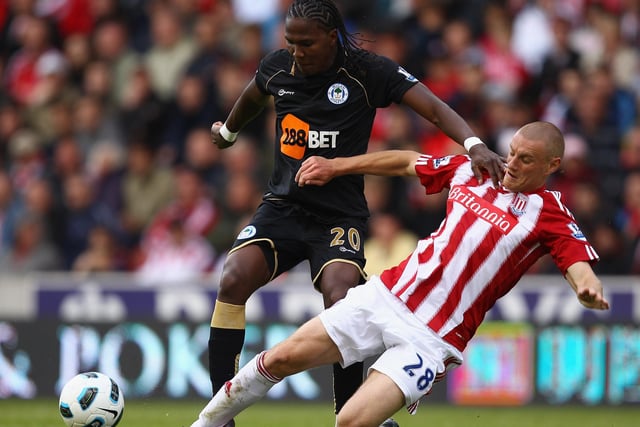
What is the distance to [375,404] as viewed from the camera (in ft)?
20.4

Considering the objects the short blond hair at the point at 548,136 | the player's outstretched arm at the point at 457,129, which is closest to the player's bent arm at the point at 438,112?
the player's outstretched arm at the point at 457,129

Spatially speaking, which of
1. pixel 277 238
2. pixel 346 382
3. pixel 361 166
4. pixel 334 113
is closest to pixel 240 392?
pixel 346 382

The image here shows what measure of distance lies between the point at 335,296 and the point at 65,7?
35.3ft

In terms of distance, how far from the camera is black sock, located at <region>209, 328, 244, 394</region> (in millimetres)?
7262

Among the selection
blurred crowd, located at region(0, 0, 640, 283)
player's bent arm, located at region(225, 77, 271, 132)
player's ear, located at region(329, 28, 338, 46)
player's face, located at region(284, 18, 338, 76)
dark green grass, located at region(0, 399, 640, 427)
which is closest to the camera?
player's face, located at region(284, 18, 338, 76)

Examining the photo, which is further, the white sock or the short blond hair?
the white sock

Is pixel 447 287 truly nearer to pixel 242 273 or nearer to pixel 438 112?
pixel 438 112

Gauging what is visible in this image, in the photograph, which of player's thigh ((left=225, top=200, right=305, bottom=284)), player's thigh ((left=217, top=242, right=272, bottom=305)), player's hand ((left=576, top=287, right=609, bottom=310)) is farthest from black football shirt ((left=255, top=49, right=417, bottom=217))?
player's hand ((left=576, top=287, right=609, bottom=310))

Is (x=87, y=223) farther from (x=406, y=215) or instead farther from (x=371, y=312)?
(x=371, y=312)

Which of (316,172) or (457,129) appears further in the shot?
(457,129)

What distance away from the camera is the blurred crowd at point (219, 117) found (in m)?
13.2

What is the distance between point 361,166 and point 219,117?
7673 mm

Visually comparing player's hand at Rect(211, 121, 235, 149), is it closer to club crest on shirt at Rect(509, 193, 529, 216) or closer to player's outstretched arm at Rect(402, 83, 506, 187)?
player's outstretched arm at Rect(402, 83, 506, 187)

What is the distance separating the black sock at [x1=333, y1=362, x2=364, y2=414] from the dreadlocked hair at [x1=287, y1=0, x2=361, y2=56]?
1.86 meters
